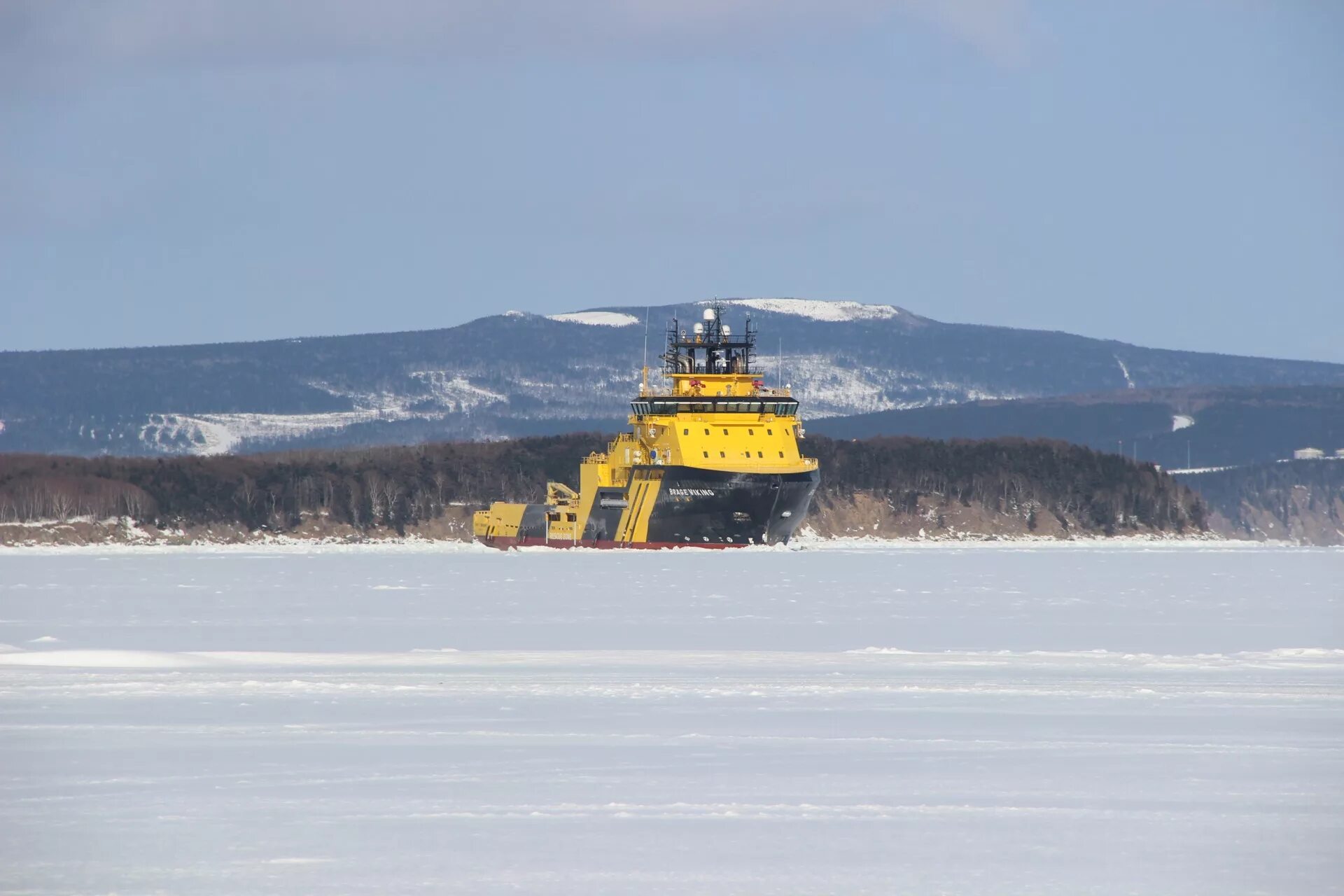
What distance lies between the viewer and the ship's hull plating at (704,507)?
264ft

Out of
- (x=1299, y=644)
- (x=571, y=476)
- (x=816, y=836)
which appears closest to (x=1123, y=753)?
(x=816, y=836)

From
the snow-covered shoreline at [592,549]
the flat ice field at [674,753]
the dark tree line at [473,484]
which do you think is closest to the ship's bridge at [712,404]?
the snow-covered shoreline at [592,549]

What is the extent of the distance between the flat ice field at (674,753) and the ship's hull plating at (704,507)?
131 ft

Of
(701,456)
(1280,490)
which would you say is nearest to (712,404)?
(701,456)

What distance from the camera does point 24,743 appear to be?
2123cm

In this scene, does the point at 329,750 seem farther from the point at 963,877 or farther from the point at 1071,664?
the point at 1071,664

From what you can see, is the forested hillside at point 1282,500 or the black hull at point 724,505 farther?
the forested hillside at point 1282,500

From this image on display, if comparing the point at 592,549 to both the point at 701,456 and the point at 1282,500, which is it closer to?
the point at 701,456

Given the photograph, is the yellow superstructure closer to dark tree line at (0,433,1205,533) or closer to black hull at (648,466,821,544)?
black hull at (648,466,821,544)

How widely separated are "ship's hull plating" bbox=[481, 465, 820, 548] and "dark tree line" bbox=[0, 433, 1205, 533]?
38.9m

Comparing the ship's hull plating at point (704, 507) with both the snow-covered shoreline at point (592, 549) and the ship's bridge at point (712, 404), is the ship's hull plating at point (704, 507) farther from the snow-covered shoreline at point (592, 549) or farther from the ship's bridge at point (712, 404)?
the ship's bridge at point (712, 404)

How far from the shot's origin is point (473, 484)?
433ft

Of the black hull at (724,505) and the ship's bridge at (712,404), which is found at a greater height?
the ship's bridge at (712,404)

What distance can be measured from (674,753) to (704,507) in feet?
198
